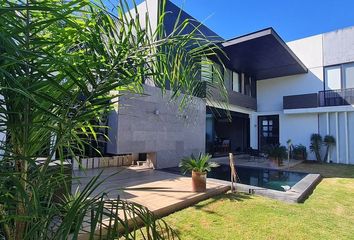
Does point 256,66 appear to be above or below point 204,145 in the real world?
above

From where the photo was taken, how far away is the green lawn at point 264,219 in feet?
14.1

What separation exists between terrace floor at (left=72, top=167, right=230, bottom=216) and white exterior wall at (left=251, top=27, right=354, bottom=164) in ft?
38.1

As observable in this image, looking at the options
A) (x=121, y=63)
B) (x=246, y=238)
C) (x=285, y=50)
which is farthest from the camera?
(x=285, y=50)

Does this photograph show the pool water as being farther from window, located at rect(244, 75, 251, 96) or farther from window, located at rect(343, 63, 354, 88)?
window, located at rect(343, 63, 354, 88)

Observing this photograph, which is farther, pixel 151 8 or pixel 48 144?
pixel 151 8

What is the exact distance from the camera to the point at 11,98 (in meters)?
1.17

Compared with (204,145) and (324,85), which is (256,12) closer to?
(324,85)

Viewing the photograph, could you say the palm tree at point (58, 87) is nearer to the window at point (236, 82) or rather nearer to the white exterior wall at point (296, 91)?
the window at point (236, 82)

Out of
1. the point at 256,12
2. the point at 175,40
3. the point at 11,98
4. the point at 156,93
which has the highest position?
the point at 256,12

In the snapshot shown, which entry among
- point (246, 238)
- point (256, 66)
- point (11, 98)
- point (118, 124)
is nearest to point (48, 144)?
point (11, 98)

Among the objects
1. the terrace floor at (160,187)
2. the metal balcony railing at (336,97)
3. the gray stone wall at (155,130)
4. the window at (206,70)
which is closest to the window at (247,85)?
the metal balcony railing at (336,97)

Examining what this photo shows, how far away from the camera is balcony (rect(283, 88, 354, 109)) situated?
595 inches

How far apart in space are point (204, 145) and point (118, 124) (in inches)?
239

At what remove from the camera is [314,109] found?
16016mm
